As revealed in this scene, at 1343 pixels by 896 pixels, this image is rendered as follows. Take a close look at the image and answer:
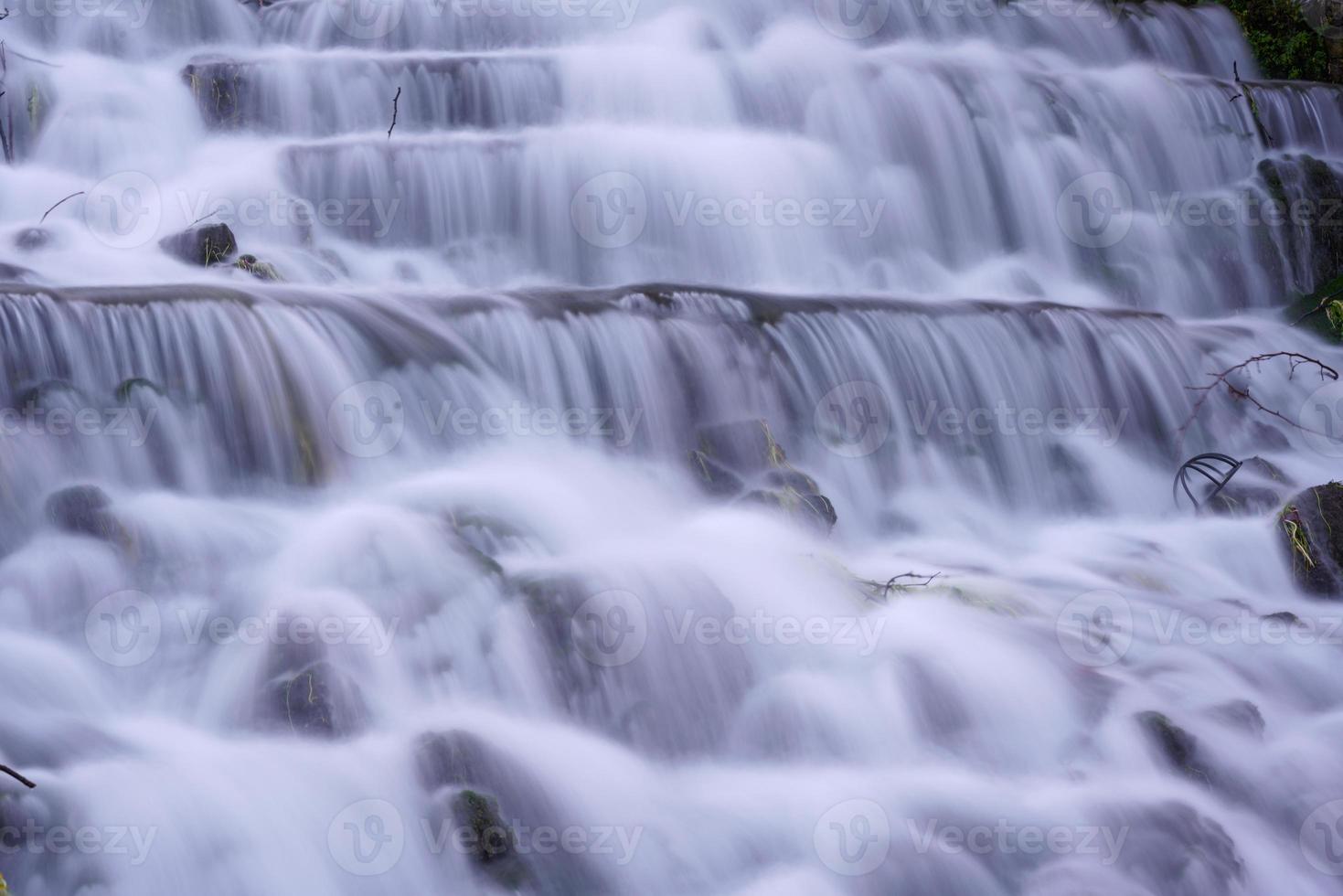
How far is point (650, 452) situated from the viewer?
22.7 feet

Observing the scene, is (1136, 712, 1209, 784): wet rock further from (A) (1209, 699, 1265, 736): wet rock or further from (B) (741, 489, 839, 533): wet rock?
(B) (741, 489, 839, 533): wet rock

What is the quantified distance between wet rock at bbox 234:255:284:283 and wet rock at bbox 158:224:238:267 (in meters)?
0.10

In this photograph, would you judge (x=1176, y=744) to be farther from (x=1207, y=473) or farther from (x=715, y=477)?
(x=1207, y=473)

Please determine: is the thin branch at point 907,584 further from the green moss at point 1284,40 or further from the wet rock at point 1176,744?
the green moss at point 1284,40

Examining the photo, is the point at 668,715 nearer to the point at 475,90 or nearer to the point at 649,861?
the point at 649,861

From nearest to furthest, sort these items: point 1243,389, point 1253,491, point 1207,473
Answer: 1. point 1253,491
2. point 1207,473
3. point 1243,389

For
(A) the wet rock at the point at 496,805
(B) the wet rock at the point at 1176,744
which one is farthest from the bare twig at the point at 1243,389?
(A) the wet rock at the point at 496,805

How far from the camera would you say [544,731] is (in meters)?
4.94

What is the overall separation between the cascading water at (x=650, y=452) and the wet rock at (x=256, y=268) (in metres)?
0.15

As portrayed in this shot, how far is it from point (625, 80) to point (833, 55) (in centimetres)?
167

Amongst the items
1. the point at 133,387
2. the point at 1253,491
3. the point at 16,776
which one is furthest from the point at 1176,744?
the point at 133,387

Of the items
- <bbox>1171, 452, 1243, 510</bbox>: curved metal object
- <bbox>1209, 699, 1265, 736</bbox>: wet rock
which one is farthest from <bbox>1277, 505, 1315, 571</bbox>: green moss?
<bbox>1209, 699, 1265, 736</bbox>: wet rock

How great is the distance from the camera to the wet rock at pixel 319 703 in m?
4.68

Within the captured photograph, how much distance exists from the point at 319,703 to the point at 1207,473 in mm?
5290
